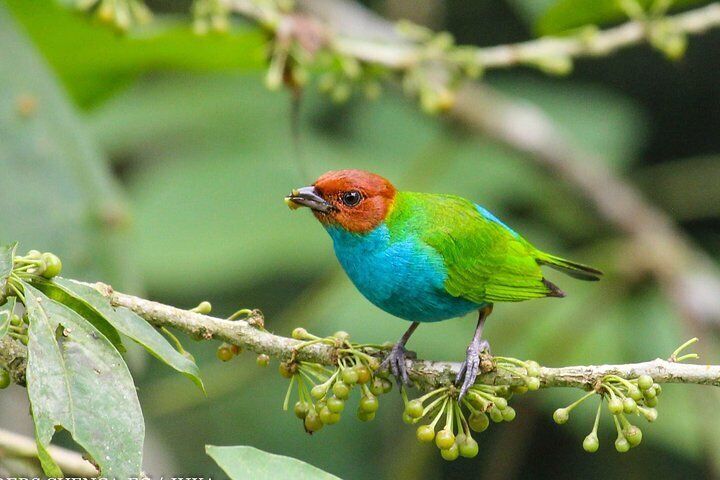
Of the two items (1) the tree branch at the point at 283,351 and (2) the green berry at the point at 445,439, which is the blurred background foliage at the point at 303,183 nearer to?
(1) the tree branch at the point at 283,351

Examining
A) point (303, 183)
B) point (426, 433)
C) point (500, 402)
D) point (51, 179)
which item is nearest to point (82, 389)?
point (426, 433)

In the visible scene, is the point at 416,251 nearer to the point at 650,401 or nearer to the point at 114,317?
the point at 650,401

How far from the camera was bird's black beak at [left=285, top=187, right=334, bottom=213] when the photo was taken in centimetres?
318

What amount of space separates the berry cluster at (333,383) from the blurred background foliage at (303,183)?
1.25 meters

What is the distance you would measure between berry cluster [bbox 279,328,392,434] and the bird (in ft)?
2.46

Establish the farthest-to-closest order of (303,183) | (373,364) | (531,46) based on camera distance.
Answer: (303,183)
(531,46)
(373,364)

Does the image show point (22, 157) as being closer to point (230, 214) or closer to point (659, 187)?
point (230, 214)

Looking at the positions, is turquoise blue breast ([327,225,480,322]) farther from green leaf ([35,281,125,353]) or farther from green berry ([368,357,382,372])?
green leaf ([35,281,125,353])

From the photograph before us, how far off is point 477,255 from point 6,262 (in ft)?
6.04

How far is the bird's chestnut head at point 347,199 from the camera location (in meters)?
3.23

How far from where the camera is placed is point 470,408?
7.32 feet

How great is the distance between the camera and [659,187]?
6418 mm

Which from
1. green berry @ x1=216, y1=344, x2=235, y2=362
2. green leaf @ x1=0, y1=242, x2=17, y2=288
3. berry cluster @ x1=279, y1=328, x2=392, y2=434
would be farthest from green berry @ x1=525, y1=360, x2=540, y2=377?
green leaf @ x1=0, y1=242, x2=17, y2=288

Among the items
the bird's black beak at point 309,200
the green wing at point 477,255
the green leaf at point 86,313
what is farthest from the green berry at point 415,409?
the bird's black beak at point 309,200
